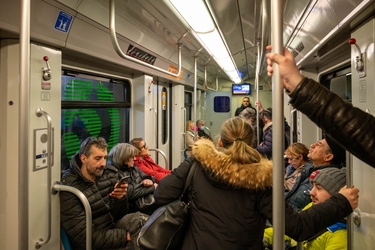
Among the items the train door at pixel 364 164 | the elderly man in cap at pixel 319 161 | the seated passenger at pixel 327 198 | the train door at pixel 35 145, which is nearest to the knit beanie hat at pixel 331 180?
the seated passenger at pixel 327 198

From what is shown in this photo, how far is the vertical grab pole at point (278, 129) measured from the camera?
35.8 inches

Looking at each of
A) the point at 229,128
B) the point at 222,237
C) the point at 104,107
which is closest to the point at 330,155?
the point at 229,128

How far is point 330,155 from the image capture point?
96.3 inches

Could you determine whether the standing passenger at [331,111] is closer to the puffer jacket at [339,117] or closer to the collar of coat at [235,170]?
the puffer jacket at [339,117]

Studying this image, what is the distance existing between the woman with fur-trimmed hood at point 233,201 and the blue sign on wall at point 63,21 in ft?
4.64

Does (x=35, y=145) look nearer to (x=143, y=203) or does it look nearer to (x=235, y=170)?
(x=143, y=203)

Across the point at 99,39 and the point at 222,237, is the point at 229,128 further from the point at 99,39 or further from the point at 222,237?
the point at 99,39

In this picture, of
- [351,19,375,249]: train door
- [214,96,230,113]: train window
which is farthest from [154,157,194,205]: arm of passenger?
[214,96,230,113]: train window

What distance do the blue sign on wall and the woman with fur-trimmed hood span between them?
1.41 m

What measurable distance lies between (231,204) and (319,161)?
140cm

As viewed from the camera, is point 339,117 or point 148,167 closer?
point 339,117

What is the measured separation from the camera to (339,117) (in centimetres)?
92

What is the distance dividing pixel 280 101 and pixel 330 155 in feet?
6.10

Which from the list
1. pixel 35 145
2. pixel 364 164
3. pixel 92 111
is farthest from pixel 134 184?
pixel 364 164
